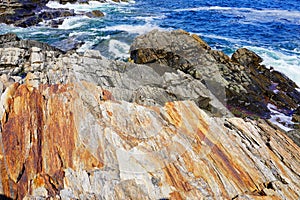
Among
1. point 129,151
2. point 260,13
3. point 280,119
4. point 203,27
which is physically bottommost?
point 280,119

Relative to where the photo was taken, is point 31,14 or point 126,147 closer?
point 126,147

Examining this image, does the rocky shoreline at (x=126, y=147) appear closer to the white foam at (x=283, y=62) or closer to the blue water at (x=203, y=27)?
the blue water at (x=203, y=27)

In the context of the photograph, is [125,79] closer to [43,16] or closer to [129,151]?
[129,151]

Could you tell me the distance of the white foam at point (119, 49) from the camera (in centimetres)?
1964

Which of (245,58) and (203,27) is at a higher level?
(245,58)

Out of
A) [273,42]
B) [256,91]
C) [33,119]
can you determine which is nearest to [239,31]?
[273,42]

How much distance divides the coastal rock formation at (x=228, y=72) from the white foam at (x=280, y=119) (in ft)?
0.88

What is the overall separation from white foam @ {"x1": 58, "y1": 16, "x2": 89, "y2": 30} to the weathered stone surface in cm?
2213

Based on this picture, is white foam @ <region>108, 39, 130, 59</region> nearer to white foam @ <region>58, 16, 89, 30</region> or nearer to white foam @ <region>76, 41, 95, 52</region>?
white foam @ <region>76, 41, 95, 52</region>

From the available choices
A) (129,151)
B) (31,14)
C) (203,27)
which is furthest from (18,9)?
(129,151)

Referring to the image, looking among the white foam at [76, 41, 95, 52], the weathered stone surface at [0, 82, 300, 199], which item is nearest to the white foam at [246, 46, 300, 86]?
the weathered stone surface at [0, 82, 300, 199]

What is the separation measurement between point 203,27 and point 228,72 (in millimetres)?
15444

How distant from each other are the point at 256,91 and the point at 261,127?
776 centimetres

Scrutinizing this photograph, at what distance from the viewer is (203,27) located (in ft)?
97.5
